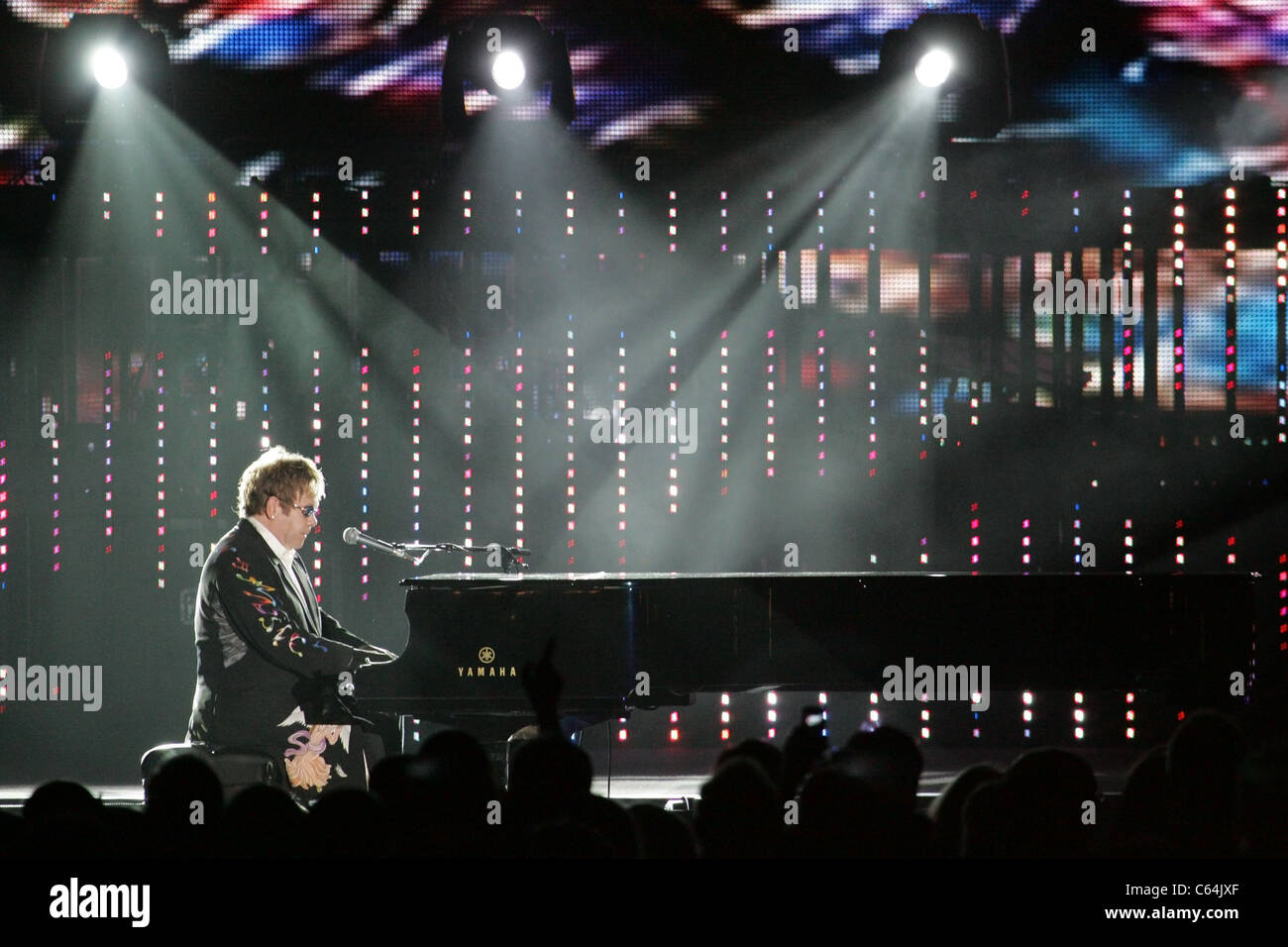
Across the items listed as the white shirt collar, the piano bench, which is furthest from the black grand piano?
the white shirt collar

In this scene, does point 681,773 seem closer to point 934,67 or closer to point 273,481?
point 273,481

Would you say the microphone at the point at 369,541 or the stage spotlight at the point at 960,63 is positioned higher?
the stage spotlight at the point at 960,63

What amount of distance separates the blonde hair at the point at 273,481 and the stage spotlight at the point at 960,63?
12.2ft

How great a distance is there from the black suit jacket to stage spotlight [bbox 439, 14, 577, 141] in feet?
9.40

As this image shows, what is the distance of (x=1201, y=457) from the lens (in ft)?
23.0

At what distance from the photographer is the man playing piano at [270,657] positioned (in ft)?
13.3

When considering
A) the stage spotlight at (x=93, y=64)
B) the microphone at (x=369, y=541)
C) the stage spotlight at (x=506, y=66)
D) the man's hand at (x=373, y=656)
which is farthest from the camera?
the stage spotlight at (x=93, y=64)

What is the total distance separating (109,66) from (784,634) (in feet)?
14.8

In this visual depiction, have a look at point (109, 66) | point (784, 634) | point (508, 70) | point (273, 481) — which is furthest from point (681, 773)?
point (109, 66)

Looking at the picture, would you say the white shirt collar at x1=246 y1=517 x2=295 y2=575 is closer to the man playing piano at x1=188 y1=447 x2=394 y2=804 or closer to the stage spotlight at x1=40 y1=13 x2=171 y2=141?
the man playing piano at x1=188 y1=447 x2=394 y2=804

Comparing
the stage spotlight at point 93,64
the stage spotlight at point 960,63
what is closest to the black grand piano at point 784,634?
the stage spotlight at point 960,63

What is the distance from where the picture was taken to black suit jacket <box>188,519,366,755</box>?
4.05 meters

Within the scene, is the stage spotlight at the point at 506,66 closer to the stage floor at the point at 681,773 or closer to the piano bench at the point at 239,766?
the stage floor at the point at 681,773
